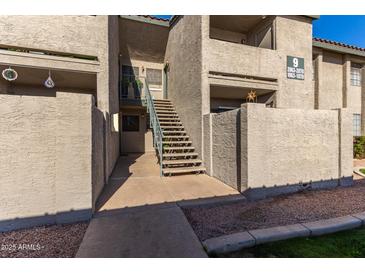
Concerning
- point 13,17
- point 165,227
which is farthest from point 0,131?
point 13,17

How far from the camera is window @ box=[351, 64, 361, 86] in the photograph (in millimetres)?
10281

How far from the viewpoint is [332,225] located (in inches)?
117

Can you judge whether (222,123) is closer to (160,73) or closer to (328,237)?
(328,237)

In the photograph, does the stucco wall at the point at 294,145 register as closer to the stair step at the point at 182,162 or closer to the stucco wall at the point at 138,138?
the stair step at the point at 182,162

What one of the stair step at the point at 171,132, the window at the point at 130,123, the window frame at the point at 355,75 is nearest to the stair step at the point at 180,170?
the stair step at the point at 171,132

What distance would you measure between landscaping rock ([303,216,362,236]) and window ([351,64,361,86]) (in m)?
10.8

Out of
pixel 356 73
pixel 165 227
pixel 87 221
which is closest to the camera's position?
pixel 165 227

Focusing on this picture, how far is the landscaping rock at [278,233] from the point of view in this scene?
2612mm

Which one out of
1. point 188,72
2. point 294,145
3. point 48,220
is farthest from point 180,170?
point 188,72

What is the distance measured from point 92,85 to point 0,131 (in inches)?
205

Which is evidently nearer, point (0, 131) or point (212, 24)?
point (0, 131)

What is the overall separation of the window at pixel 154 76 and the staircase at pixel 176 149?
273cm

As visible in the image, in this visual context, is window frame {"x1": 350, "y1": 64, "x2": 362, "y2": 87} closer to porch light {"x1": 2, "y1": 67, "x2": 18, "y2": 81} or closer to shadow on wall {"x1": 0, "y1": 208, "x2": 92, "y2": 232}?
shadow on wall {"x1": 0, "y1": 208, "x2": 92, "y2": 232}

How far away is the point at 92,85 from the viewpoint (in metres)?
7.45
